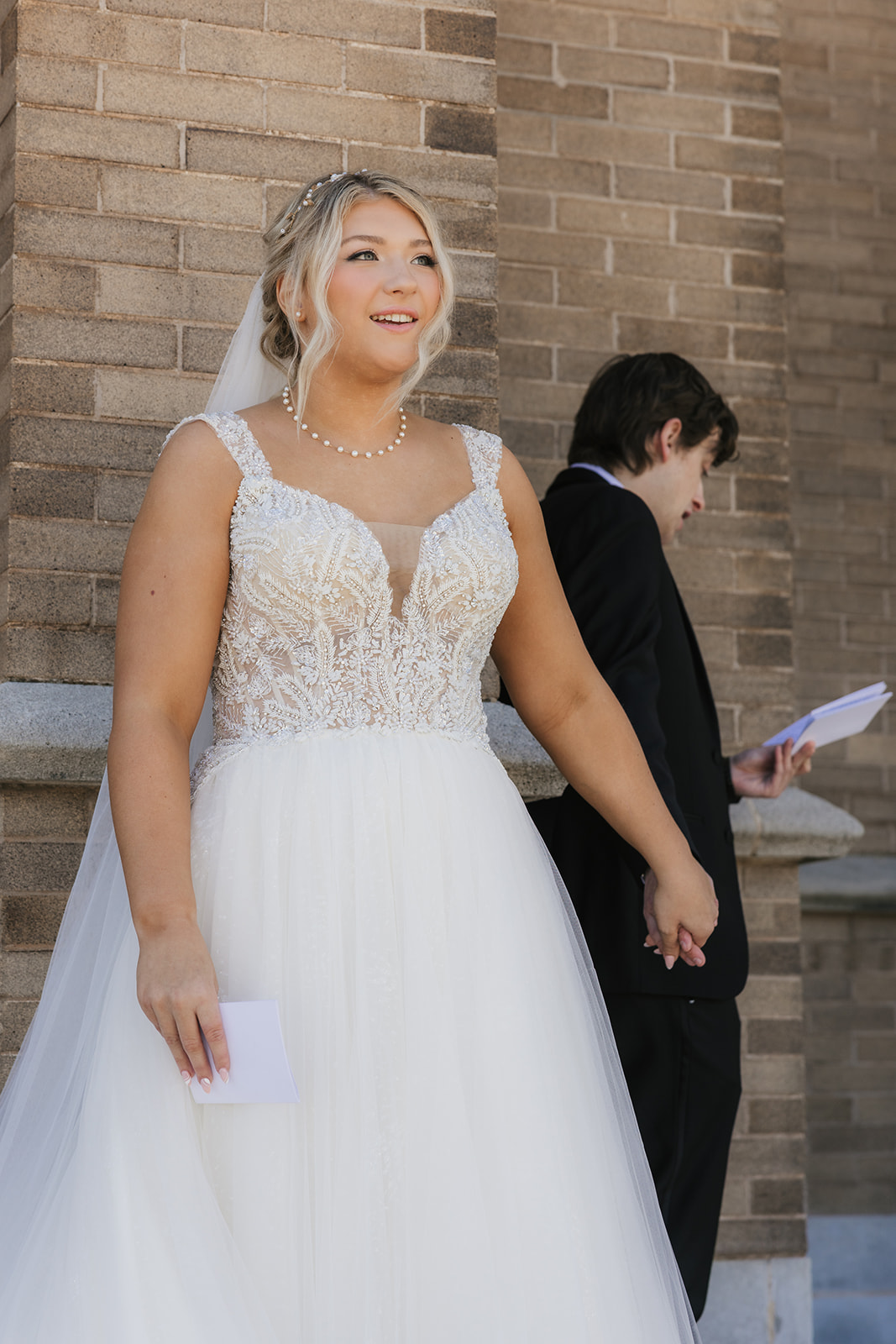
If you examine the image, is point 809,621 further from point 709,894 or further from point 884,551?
point 709,894

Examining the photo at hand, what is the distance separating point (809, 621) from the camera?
19.5 ft

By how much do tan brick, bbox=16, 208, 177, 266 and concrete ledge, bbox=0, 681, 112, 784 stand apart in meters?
0.96

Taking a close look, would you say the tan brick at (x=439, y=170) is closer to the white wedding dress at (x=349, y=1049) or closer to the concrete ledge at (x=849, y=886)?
the white wedding dress at (x=349, y=1049)

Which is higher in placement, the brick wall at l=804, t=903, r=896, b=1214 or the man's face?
the man's face

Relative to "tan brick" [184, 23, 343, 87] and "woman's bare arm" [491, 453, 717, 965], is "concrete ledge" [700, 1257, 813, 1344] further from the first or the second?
"tan brick" [184, 23, 343, 87]

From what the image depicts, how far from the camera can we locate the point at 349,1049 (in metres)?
2.17

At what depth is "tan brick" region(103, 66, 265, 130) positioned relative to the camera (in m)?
3.43

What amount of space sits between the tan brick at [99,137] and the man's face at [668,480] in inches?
48.9

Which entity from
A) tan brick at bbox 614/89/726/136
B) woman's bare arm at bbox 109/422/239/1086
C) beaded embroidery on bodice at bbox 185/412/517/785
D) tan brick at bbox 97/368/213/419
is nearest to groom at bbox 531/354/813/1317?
beaded embroidery on bodice at bbox 185/412/517/785

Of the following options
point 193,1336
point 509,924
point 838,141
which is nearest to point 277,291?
point 509,924

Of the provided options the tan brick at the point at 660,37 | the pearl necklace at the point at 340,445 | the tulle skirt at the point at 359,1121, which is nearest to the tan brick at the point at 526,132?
the tan brick at the point at 660,37

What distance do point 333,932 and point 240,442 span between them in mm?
769

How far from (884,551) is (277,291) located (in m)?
3.95

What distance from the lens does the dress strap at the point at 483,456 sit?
8.66ft
